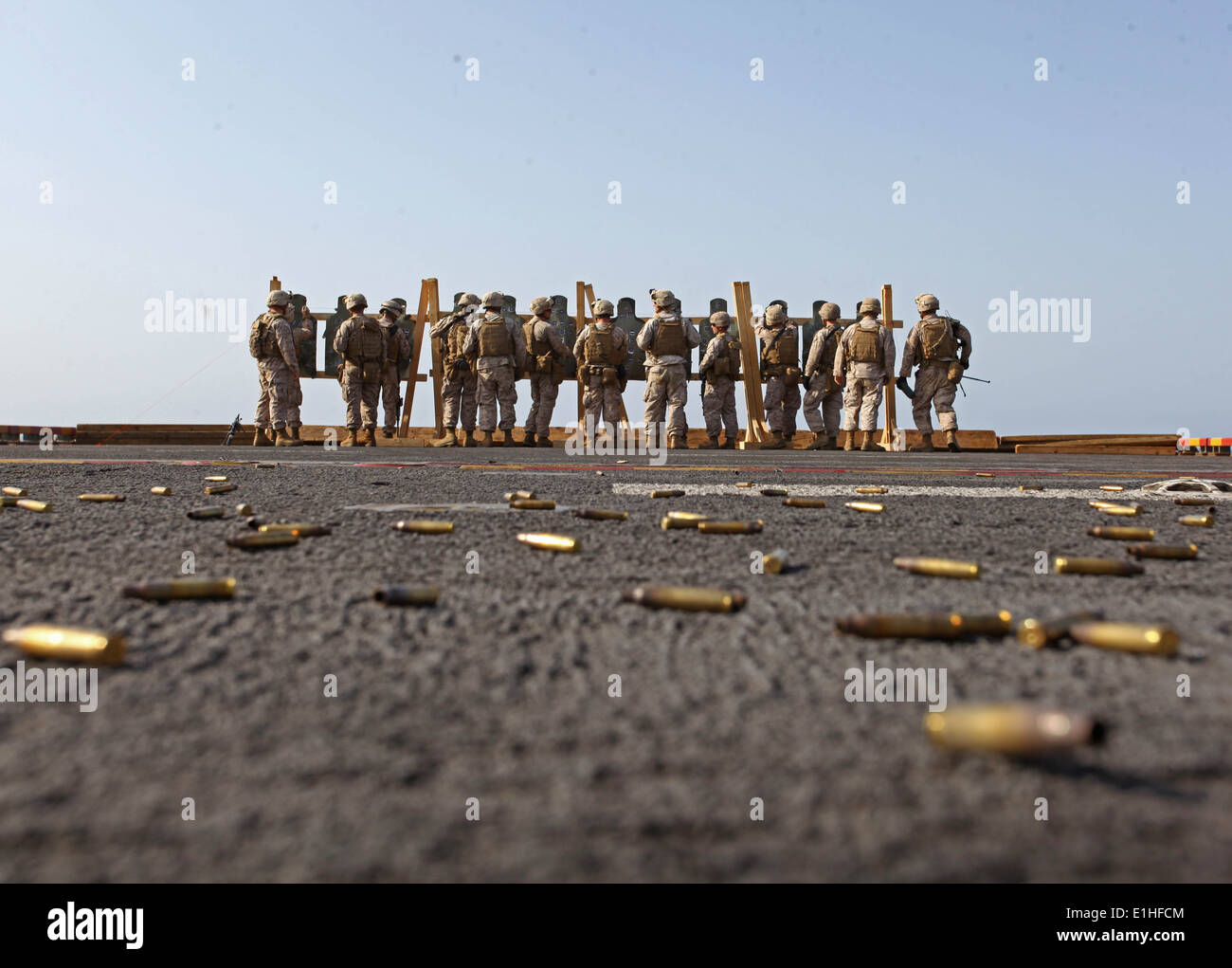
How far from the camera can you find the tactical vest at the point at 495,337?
14.2 metres

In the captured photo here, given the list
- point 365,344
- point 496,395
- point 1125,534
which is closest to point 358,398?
point 365,344

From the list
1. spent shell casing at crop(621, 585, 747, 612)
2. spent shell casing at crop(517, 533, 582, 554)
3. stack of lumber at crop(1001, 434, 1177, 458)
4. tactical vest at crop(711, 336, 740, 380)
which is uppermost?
tactical vest at crop(711, 336, 740, 380)

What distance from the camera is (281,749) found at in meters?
0.83

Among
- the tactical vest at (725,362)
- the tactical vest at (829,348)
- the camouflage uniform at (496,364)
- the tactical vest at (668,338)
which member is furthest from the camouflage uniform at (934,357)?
the camouflage uniform at (496,364)

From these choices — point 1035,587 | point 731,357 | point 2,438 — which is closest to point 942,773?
point 1035,587

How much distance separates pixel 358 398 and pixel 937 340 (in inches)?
373

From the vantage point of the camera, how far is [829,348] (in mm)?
14867

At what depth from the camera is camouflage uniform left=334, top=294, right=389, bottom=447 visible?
14.6m

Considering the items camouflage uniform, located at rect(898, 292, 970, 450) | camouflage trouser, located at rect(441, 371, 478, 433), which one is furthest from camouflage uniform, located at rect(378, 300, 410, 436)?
camouflage uniform, located at rect(898, 292, 970, 450)

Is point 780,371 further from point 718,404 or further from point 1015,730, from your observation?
point 1015,730

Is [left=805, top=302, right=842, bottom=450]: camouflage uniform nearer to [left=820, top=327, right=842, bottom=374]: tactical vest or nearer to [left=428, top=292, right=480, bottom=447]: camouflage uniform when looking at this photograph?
[left=820, top=327, right=842, bottom=374]: tactical vest

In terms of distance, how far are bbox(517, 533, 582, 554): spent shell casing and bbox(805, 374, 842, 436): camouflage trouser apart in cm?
1362
